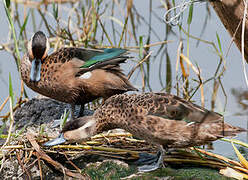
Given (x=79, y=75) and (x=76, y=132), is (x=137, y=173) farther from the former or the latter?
Answer: (x=79, y=75)

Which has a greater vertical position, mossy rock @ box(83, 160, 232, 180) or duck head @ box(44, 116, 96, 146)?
duck head @ box(44, 116, 96, 146)

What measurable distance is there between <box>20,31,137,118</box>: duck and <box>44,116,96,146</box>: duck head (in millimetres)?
739

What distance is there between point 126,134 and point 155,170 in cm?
63

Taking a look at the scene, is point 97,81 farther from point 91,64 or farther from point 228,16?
point 228,16

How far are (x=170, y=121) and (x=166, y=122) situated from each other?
0.03 metres

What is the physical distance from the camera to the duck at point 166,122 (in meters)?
3.19

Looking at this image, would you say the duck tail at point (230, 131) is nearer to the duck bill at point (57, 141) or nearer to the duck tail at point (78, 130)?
the duck tail at point (78, 130)

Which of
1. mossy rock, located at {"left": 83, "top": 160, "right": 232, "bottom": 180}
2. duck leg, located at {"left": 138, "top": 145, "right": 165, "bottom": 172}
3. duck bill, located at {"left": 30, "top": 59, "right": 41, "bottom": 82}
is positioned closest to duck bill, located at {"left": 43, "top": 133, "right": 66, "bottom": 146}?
mossy rock, located at {"left": 83, "top": 160, "right": 232, "bottom": 180}

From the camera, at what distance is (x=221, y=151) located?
182 inches

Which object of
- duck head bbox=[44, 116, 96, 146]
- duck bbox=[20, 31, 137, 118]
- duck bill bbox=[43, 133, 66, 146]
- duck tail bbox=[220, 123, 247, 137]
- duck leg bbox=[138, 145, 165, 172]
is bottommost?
duck leg bbox=[138, 145, 165, 172]

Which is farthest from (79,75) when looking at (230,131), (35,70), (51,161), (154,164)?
(230,131)

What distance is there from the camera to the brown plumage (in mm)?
3186

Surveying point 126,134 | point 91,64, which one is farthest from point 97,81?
point 126,134

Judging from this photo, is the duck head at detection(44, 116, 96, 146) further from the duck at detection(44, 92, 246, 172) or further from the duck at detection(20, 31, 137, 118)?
the duck at detection(20, 31, 137, 118)
